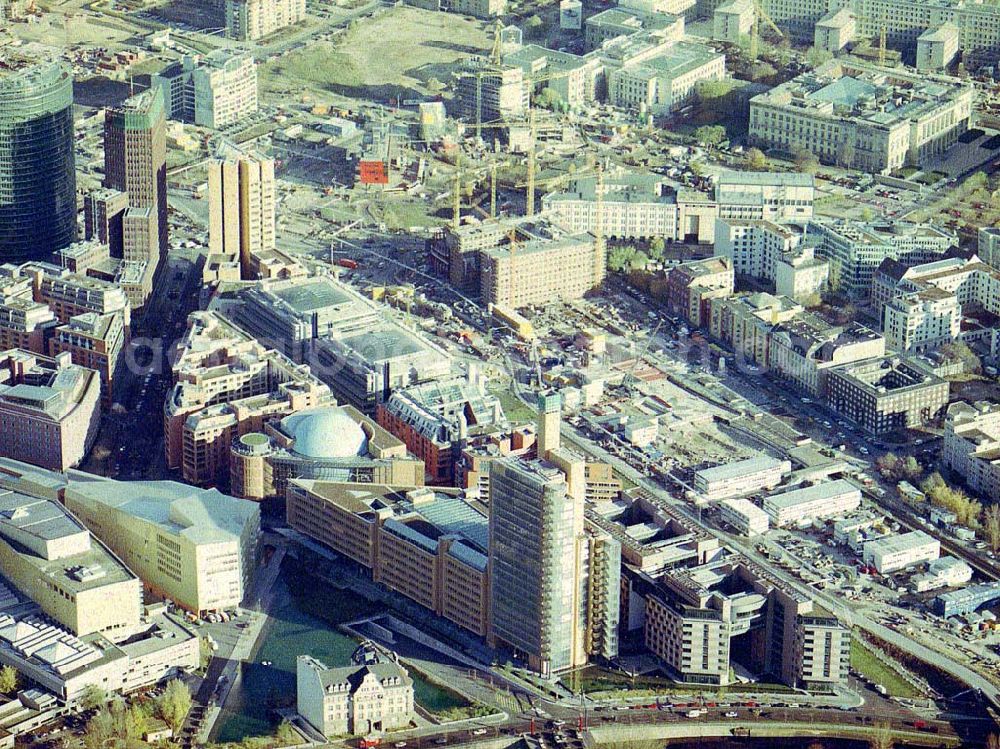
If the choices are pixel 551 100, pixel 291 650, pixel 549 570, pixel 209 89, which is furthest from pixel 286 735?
pixel 551 100

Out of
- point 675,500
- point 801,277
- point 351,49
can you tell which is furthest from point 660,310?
point 351,49

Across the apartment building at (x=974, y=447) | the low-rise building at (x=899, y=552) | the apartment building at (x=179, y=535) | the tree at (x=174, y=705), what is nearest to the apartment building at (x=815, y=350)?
the apartment building at (x=974, y=447)

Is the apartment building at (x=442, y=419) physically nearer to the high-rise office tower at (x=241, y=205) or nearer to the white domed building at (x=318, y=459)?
the white domed building at (x=318, y=459)

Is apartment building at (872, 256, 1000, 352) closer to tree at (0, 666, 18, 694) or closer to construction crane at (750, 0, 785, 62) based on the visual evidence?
construction crane at (750, 0, 785, 62)

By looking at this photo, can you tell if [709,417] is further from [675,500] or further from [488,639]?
[488,639]

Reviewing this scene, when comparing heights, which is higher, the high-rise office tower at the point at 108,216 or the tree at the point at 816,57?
the high-rise office tower at the point at 108,216

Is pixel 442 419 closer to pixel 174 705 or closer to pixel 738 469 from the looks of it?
pixel 738 469
